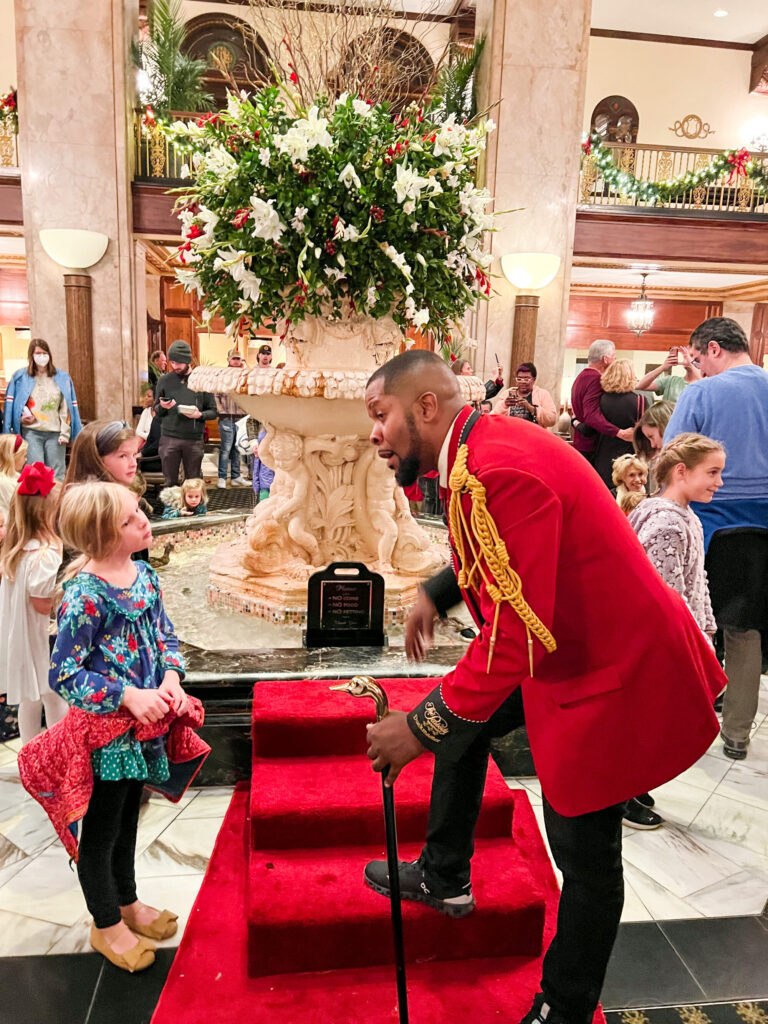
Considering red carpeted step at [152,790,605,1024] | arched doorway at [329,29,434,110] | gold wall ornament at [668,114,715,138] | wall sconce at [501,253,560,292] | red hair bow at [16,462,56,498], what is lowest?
red carpeted step at [152,790,605,1024]

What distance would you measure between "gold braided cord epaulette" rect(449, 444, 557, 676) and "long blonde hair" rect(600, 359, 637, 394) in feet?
13.9

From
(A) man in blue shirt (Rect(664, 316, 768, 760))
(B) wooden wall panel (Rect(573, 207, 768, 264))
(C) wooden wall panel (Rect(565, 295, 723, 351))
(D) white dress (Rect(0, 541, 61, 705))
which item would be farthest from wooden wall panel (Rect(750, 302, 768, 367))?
(D) white dress (Rect(0, 541, 61, 705))

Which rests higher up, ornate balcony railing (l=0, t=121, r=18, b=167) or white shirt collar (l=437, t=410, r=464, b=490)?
ornate balcony railing (l=0, t=121, r=18, b=167)

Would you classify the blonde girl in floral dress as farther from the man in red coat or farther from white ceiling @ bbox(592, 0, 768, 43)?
white ceiling @ bbox(592, 0, 768, 43)

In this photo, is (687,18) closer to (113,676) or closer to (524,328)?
(524,328)

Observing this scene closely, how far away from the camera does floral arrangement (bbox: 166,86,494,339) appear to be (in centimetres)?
332

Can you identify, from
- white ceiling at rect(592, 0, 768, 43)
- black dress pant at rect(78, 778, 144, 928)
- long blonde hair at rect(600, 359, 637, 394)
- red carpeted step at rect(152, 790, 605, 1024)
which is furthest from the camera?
white ceiling at rect(592, 0, 768, 43)

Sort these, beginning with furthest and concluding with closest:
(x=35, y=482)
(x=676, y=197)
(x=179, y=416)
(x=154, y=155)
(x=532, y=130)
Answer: (x=676, y=197) → (x=154, y=155) → (x=532, y=130) → (x=179, y=416) → (x=35, y=482)

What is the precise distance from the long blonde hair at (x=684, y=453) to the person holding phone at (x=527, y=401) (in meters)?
2.87

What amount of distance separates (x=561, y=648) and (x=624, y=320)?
16688 mm

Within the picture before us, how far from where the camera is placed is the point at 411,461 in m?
1.70

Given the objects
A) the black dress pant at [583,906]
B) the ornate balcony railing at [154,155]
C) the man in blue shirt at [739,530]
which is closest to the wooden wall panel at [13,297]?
the ornate balcony railing at [154,155]

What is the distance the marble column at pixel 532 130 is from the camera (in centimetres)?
898

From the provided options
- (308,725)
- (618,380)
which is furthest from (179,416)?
(308,725)
